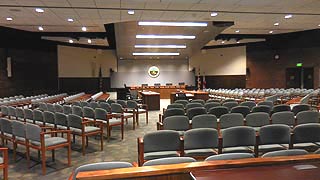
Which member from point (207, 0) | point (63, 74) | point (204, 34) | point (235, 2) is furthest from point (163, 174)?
point (63, 74)

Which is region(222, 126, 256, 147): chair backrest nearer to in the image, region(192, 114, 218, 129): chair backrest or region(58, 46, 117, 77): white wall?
region(192, 114, 218, 129): chair backrest

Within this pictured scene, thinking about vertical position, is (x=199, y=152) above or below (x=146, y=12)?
below

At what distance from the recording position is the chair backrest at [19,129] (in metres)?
5.09

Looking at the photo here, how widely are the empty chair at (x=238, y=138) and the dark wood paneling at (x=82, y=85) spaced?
16812 mm

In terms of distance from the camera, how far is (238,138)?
13.6 feet

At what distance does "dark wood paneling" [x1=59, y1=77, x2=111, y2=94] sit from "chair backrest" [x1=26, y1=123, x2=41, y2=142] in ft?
48.5

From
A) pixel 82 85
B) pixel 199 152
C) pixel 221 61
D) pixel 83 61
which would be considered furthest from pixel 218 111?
pixel 221 61

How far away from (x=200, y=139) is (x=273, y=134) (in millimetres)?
1144

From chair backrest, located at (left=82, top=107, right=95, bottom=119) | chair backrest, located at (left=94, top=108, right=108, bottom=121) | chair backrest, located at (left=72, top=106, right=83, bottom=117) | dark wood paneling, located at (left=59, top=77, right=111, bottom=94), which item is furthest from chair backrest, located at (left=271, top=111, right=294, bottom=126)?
dark wood paneling, located at (left=59, top=77, right=111, bottom=94)

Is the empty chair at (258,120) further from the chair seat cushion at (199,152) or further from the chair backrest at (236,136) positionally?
the chair seat cushion at (199,152)

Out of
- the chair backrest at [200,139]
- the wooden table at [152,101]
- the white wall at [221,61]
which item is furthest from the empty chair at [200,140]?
the white wall at [221,61]

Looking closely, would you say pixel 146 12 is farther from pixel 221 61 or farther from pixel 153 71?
pixel 153 71

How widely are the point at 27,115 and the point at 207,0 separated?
6074mm

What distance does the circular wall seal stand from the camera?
24034mm
